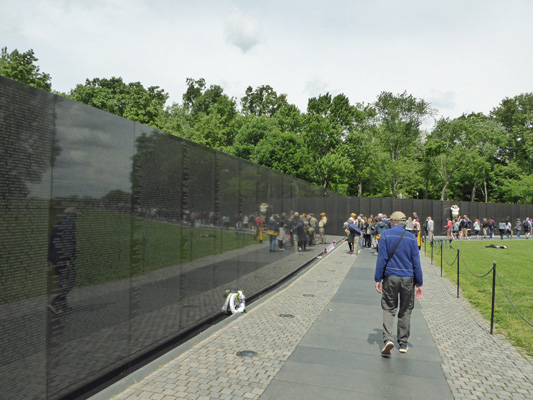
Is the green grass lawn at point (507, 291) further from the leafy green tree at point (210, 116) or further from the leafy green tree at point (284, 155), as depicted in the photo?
the leafy green tree at point (210, 116)

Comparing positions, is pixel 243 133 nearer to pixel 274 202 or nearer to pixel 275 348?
pixel 274 202

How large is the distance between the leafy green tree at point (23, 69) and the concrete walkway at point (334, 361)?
112ft

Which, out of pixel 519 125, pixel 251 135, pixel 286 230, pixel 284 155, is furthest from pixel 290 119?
pixel 286 230

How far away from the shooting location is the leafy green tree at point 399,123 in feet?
197

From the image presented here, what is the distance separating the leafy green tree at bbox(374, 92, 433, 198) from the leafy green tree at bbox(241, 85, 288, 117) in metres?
16.9

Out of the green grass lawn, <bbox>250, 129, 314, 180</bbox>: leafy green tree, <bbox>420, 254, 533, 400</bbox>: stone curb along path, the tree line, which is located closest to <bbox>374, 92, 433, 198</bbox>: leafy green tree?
the tree line

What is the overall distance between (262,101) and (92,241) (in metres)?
68.2

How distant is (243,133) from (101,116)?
4728cm

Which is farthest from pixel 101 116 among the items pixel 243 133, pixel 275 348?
pixel 243 133

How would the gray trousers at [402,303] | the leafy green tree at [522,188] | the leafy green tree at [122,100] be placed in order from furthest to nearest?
the leafy green tree at [522,188], the leafy green tree at [122,100], the gray trousers at [402,303]

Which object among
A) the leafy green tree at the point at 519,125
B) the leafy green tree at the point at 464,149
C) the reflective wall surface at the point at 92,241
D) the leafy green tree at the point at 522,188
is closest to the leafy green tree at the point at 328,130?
the leafy green tree at the point at 464,149

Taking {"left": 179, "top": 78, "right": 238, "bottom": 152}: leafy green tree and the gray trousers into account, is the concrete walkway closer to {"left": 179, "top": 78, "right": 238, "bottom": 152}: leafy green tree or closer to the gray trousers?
the gray trousers

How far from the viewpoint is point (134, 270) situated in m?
5.28

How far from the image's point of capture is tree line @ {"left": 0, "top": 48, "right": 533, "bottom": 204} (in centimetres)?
4612
